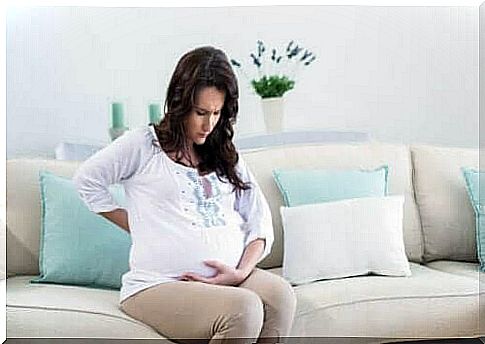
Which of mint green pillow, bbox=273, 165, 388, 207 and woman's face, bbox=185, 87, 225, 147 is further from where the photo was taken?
mint green pillow, bbox=273, 165, 388, 207

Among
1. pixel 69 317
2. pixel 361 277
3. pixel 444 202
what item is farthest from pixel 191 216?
pixel 444 202

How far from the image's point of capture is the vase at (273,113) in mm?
2861

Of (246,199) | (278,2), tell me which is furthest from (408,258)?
(278,2)

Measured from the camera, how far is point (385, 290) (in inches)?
104

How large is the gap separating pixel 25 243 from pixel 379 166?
1009 mm

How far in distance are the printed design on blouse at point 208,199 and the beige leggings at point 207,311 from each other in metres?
0.17

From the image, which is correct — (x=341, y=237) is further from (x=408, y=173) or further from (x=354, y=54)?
(x=354, y=54)

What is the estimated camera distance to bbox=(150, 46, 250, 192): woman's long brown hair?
258cm

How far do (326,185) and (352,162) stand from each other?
4.9 inches

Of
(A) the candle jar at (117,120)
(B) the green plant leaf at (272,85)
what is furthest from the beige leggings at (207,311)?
(B) the green plant leaf at (272,85)

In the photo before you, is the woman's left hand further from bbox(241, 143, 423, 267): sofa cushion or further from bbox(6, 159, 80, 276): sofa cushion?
bbox(6, 159, 80, 276): sofa cushion

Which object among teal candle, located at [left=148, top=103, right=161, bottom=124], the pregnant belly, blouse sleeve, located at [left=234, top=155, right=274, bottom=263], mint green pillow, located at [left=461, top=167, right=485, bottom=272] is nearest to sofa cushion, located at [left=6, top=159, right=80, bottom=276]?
teal candle, located at [left=148, top=103, right=161, bottom=124]

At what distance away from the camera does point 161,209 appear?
256 centimetres

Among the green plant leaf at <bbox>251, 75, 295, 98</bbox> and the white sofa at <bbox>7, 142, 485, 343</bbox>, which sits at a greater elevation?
the green plant leaf at <bbox>251, 75, 295, 98</bbox>
